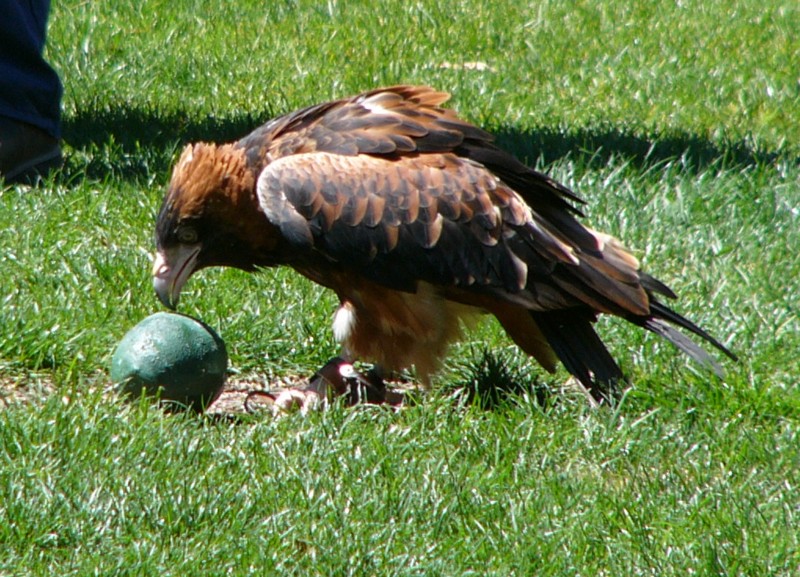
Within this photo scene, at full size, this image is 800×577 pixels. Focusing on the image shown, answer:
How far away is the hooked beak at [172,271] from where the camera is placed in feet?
14.2

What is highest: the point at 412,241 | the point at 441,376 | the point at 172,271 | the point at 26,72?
the point at 412,241

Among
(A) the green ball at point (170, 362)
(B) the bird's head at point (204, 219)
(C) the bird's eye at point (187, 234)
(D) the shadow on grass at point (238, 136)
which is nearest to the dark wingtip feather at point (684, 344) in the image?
(B) the bird's head at point (204, 219)

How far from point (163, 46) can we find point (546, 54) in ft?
8.28

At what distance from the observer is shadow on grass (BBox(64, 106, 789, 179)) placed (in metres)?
6.20

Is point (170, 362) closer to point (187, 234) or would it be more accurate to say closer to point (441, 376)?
point (187, 234)

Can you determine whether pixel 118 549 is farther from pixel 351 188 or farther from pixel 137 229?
pixel 137 229

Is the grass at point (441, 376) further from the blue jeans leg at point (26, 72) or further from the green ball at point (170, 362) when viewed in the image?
the blue jeans leg at point (26, 72)

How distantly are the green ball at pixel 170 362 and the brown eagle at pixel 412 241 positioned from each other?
274 mm

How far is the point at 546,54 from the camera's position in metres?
8.13

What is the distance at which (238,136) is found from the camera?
21.6ft

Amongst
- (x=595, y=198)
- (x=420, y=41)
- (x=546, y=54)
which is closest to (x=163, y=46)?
(x=420, y=41)

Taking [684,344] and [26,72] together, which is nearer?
[684,344]

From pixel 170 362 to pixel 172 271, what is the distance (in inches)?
18.8

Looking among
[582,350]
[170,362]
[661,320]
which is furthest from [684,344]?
[170,362]
